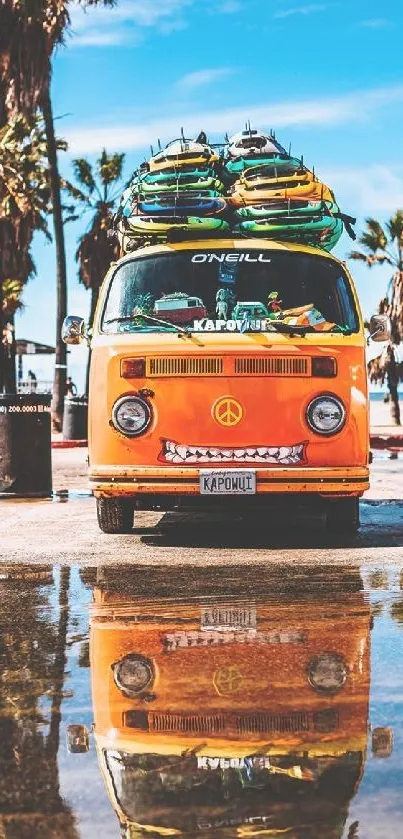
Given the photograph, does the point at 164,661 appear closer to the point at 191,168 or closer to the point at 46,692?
the point at 46,692

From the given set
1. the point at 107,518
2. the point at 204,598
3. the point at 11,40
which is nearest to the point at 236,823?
the point at 204,598

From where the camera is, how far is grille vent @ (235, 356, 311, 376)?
27.3 feet

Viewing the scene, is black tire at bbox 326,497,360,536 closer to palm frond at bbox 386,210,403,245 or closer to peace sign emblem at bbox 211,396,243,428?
peace sign emblem at bbox 211,396,243,428

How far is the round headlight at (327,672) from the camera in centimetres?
430

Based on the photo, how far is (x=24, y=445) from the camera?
39.5 ft

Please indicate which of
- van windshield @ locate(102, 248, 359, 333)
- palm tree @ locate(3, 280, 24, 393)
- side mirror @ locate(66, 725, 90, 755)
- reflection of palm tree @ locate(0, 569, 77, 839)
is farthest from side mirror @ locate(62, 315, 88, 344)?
palm tree @ locate(3, 280, 24, 393)

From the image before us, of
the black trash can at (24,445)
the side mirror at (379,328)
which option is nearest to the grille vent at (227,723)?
the side mirror at (379,328)

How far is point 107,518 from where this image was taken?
29.5ft

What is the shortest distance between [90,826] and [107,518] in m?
6.10

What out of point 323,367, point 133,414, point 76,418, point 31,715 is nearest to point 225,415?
point 133,414

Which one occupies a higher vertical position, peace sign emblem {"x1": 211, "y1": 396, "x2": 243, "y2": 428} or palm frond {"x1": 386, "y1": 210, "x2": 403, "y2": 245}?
palm frond {"x1": 386, "y1": 210, "x2": 403, "y2": 245}

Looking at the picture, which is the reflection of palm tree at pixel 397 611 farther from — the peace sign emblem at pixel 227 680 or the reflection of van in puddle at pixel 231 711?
the peace sign emblem at pixel 227 680

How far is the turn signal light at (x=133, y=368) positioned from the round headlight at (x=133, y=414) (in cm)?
15

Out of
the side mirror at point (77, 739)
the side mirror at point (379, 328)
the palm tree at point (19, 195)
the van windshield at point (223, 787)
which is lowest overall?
the side mirror at point (77, 739)
